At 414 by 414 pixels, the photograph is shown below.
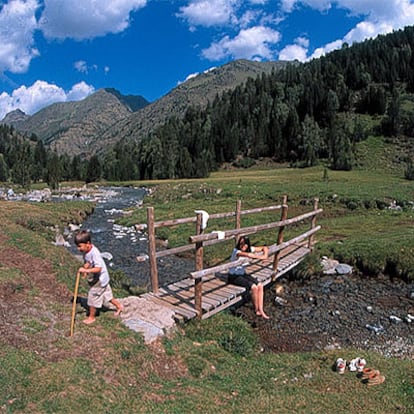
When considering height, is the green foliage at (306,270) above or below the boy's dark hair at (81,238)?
below

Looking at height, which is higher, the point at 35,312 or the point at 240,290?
the point at 35,312

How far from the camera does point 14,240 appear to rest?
15281 millimetres

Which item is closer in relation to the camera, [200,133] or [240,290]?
[240,290]

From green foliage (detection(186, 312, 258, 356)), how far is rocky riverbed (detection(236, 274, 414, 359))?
3.00 feet

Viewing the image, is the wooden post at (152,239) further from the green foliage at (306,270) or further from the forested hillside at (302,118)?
the forested hillside at (302,118)

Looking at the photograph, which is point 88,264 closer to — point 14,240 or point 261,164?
point 14,240

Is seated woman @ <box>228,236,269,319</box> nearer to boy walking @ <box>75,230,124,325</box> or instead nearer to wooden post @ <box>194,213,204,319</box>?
wooden post @ <box>194,213,204,319</box>

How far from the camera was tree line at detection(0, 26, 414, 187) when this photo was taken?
368 ft

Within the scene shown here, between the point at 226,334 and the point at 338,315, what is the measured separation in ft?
18.3

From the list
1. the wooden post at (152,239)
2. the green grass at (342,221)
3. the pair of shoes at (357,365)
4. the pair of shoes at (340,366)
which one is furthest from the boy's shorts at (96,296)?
the green grass at (342,221)

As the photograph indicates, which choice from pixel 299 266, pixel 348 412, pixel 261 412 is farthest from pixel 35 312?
pixel 299 266

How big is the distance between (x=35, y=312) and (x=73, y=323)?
1480 mm

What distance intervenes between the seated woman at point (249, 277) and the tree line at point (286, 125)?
77.4 meters

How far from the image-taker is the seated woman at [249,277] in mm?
12492
